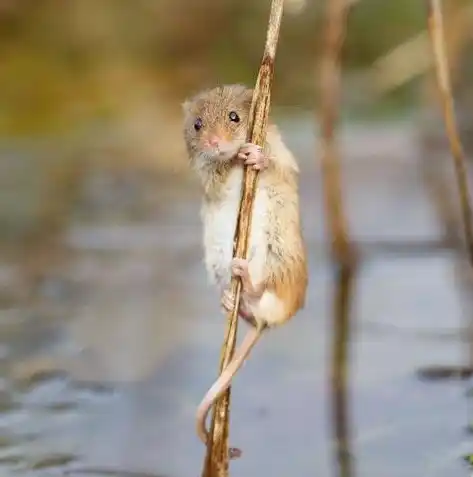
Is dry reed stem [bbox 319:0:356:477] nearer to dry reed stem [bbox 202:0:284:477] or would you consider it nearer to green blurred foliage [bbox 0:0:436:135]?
dry reed stem [bbox 202:0:284:477]

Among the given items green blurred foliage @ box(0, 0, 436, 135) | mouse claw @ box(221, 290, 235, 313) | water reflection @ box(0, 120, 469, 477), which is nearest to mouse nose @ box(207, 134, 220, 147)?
mouse claw @ box(221, 290, 235, 313)

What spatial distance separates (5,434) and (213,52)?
2090mm

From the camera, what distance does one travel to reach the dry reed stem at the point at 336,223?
5.41ft

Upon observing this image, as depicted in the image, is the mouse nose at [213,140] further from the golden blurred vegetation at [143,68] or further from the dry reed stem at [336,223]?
the golden blurred vegetation at [143,68]

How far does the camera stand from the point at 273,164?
114 cm

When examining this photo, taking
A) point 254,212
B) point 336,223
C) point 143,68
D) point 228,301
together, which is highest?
point 143,68

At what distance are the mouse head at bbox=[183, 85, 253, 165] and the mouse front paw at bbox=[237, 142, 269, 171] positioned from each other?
0.09 ft

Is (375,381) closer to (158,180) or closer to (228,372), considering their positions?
(228,372)

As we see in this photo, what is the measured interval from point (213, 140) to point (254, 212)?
89mm

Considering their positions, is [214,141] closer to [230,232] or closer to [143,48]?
[230,232]

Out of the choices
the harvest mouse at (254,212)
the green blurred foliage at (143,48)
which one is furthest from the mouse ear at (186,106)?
the green blurred foliage at (143,48)

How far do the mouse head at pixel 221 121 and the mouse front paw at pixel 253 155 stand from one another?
3 cm

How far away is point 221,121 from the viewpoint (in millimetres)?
1129

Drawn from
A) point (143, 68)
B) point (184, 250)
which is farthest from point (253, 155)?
point (143, 68)
